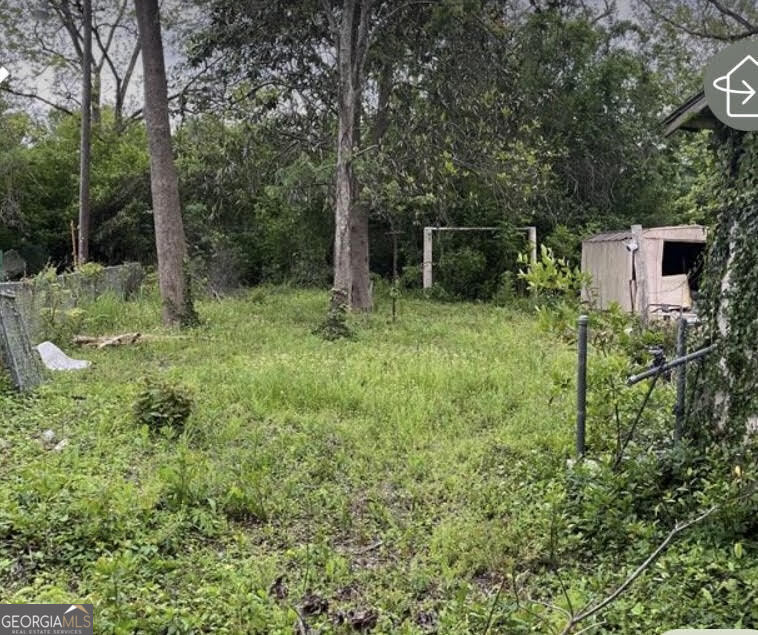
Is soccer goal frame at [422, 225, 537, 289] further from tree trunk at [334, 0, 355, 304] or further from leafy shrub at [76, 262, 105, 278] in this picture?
leafy shrub at [76, 262, 105, 278]

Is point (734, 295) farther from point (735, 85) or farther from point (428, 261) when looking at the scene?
point (428, 261)

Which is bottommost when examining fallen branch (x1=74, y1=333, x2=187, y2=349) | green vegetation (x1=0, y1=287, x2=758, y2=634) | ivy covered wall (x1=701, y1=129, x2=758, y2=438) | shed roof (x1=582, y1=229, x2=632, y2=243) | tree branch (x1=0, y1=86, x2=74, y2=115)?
green vegetation (x1=0, y1=287, x2=758, y2=634)

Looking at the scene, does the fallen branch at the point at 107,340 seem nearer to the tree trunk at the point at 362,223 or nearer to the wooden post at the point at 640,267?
the tree trunk at the point at 362,223

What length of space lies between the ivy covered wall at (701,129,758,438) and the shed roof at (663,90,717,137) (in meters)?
0.26

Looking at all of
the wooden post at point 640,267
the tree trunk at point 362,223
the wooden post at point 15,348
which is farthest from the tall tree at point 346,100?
the wooden post at point 640,267

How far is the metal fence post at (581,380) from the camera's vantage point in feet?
11.2

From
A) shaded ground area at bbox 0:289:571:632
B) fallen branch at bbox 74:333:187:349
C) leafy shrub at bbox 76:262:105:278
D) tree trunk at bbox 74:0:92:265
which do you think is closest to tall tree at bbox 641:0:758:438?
shaded ground area at bbox 0:289:571:632

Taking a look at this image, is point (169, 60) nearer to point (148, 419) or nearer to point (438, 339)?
point (438, 339)

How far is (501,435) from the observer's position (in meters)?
4.53

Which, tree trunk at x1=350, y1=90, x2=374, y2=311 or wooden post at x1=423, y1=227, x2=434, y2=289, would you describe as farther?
wooden post at x1=423, y1=227, x2=434, y2=289

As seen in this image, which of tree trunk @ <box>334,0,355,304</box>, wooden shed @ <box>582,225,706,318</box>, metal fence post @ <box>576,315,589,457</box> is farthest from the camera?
wooden shed @ <box>582,225,706,318</box>

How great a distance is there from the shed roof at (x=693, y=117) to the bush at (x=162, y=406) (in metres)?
3.91

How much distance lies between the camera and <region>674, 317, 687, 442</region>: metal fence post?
3.50 m

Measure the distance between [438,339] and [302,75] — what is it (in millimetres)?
5438
